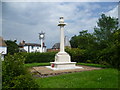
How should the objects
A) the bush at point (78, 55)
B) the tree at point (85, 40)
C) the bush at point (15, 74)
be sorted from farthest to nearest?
1. the bush at point (78, 55)
2. the tree at point (85, 40)
3. the bush at point (15, 74)

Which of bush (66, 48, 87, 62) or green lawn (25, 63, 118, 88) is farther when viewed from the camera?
bush (66, 48, 87, 62)

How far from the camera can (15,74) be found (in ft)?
15.6

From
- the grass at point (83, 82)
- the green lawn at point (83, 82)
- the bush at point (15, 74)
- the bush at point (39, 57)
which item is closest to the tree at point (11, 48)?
the bush at point (39, 57)

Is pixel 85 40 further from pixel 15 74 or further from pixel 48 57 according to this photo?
pixel 15 74

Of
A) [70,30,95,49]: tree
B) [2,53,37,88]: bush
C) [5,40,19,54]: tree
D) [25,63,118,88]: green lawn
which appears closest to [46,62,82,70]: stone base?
[70,30,95,49]: tree

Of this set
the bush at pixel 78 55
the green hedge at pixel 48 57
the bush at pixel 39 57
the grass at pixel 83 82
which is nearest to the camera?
the grass at pixel 83 82

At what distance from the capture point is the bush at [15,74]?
4.45 metres

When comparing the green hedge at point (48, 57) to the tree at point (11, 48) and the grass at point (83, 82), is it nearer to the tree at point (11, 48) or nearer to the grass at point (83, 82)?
the grass at point (83, 82)

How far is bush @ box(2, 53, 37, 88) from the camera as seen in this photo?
4447 millimetres

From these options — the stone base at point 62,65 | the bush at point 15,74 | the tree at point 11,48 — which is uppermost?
the tree at point 11,48

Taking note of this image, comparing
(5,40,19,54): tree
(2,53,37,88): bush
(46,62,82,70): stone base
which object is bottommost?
(46,62,82,70): stone base

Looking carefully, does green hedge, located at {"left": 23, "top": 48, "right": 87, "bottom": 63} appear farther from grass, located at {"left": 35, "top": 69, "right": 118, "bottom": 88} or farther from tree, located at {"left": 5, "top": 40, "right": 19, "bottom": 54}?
tree, located at {"left": 5, "top": 40, "right": 19, "bottom": 54}

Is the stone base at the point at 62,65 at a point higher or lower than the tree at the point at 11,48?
lower

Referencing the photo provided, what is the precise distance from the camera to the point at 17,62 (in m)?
4.87
